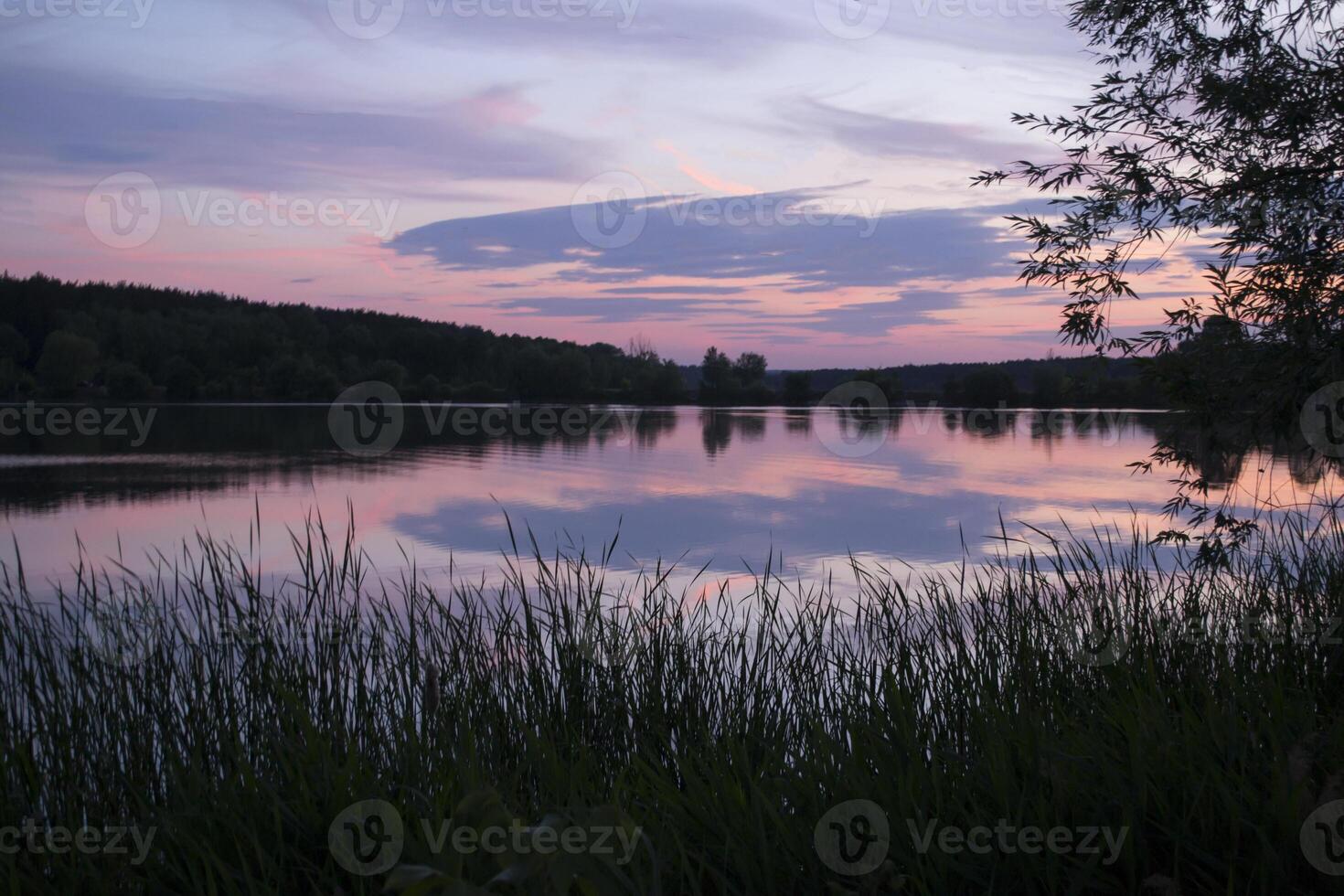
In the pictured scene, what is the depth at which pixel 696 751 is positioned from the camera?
12.5 ft

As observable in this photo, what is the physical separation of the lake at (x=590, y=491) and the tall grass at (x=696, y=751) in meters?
0.87

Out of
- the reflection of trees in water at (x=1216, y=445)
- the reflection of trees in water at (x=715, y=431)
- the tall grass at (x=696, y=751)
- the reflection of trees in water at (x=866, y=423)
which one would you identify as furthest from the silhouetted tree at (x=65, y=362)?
the reflection of trees in water at (x=1216, y=445)

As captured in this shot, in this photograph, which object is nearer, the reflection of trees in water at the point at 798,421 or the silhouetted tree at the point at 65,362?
the reflection of trees in water at the point at 798,421

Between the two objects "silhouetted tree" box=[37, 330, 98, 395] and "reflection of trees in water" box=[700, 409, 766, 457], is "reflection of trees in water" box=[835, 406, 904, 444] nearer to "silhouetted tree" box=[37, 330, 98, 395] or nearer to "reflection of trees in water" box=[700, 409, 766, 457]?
"reflection of trees in water" box=[700, 409, 766, 457]

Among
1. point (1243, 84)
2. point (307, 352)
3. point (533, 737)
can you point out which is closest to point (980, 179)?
point (1243, 84)

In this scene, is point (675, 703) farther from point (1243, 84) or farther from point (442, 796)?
point (1243, 84)

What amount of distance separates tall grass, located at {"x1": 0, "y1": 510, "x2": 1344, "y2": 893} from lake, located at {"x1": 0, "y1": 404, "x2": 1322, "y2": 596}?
87 centimetres

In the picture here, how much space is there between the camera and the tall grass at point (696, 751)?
9.07 ft

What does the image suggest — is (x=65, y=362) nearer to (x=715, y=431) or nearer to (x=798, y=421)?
(x=715, y=431)

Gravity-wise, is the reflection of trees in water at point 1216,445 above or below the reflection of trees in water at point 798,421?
above

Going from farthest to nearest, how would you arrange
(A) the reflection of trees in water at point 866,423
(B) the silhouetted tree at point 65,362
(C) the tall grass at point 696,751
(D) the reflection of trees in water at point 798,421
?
1. (B) the silhouetted tree at point 65,362
2. (D) the reflection of trees in water at point 798,421
3. (A) the reflection of trees in water at point 866,423
4. (C) the tall grass at point 696,751

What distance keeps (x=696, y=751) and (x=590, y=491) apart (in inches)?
801

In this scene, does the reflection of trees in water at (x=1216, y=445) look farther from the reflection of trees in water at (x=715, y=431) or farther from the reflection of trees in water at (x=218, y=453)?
the reflection of trees in water at (x=715, y=431)

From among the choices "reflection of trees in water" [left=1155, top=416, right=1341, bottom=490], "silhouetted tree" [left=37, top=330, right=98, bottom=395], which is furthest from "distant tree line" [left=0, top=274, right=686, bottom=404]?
"reflection of trees in water" [left=1155, top=416, right=1341, bottom=490]
